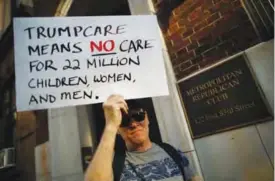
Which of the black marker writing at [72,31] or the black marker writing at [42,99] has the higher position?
the black marker writing at [72,31]

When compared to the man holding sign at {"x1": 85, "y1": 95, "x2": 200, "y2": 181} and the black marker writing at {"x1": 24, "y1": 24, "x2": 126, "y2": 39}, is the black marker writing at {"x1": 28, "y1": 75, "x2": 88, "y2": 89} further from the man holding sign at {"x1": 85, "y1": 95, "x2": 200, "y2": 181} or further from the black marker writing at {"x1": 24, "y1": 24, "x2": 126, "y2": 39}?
the black marker writing at {"x1": 24, "y1": 24, "x2": 126, "y2": 39}

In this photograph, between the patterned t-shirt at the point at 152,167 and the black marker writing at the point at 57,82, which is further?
the patterned t-shirt at the point at 152,167

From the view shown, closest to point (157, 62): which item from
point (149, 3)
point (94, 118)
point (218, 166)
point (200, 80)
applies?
point (200, 80)

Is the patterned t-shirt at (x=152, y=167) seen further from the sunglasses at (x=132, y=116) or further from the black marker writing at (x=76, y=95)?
the black marker writing at (x=76, y=95)

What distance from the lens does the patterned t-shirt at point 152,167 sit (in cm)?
196

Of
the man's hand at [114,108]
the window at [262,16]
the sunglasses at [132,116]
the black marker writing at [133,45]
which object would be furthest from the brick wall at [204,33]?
the man's hand at [114,108]

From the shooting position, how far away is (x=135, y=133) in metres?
2.24

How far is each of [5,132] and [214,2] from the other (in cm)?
696

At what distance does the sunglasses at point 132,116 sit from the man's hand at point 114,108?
0.81ft

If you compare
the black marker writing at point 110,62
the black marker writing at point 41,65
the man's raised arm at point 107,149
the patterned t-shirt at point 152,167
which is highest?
the black marker writing at point 41,65

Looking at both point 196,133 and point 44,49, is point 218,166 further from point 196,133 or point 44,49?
point 44,49

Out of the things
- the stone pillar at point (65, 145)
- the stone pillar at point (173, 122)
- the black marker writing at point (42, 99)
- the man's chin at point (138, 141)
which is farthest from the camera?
the stone pillar at point (65, 145)

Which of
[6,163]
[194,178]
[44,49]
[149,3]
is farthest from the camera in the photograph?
[6,163]

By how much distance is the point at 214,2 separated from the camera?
9.16 ft
